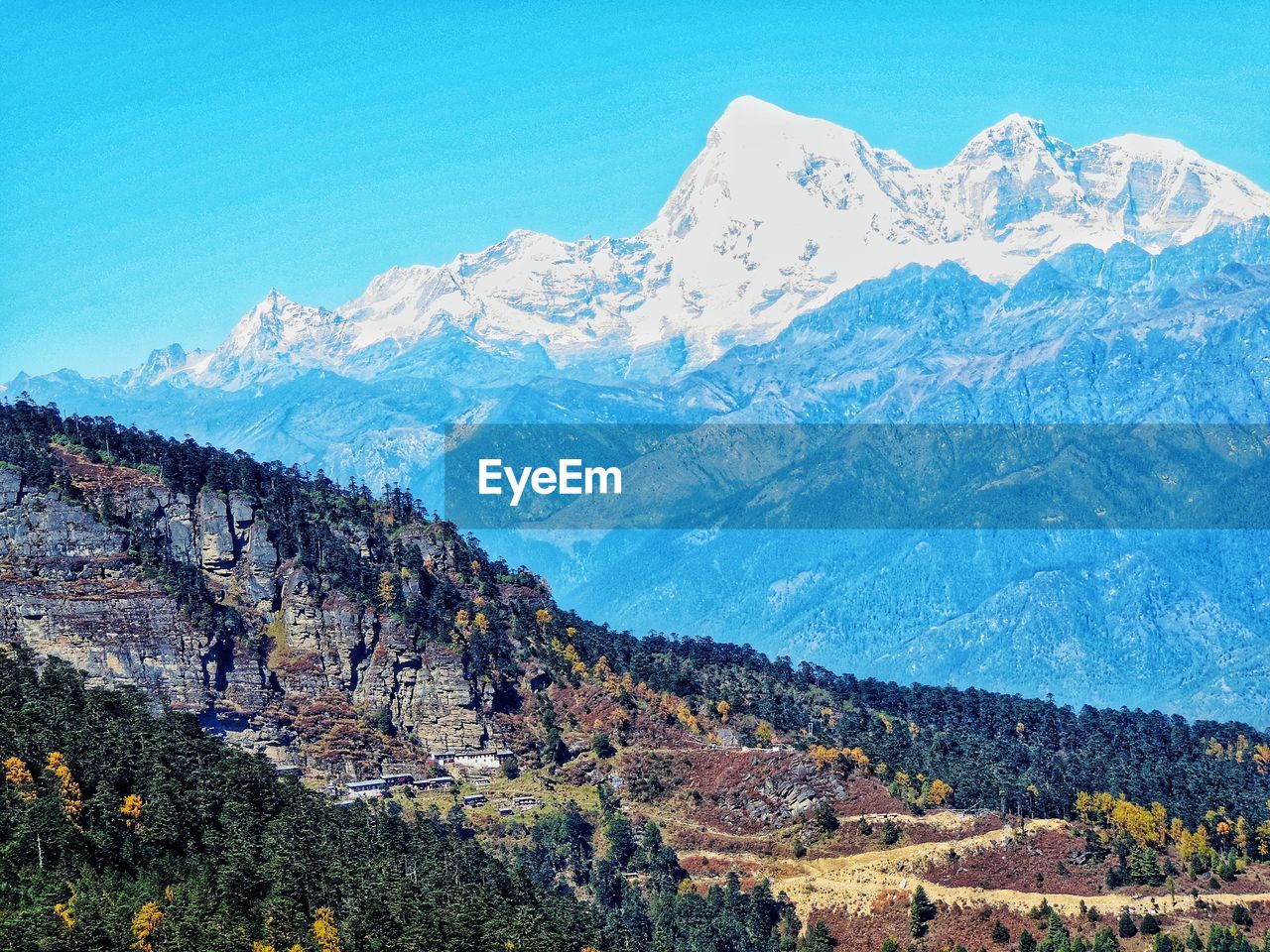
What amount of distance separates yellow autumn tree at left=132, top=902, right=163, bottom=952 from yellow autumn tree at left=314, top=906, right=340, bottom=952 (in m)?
13.4

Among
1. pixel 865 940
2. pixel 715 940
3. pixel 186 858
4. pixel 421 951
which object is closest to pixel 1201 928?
pixel 865 940

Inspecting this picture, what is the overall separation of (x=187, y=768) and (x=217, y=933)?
143 ft

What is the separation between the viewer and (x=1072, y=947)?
189250 millimetres

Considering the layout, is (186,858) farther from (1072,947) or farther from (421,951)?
(1072,947)

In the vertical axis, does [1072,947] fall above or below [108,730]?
below

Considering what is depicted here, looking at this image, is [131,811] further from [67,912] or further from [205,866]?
[67,912]

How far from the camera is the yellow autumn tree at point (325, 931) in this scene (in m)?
154

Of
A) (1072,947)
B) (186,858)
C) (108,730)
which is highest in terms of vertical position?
(108,730)

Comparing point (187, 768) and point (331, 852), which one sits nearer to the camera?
point (331, 852)

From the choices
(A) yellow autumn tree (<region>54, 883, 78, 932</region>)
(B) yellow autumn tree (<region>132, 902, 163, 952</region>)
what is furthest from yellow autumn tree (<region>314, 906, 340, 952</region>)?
(A) yellow autumn tree (<region>54, 883, 78, 932</region>)

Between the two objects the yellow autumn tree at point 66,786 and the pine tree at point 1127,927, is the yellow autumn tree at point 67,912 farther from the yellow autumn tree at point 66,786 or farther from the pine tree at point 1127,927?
the pine tree at point 1127,927

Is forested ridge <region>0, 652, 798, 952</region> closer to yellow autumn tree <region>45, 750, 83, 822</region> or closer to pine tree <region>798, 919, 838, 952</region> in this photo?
yellow autumn tree <region>45, 750, 83, 822</region>

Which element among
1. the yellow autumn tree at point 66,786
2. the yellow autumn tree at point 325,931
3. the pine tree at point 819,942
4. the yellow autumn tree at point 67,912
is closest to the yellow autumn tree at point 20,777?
the yellow autumn tree at point 66,786

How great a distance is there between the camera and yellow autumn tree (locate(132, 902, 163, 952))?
144 meters
